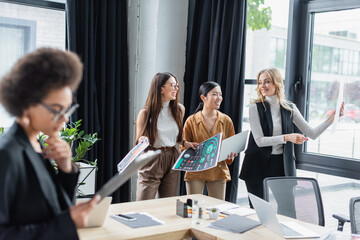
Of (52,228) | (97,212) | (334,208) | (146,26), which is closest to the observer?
(52,228)

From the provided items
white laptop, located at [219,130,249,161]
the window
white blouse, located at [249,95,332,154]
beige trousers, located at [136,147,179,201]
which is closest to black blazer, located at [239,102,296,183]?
white blouse, located at [249,95,332,154]

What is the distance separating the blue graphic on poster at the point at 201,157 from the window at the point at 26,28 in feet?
5.80

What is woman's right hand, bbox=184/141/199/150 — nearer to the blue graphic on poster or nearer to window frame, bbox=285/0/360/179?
the blue graphic on poster

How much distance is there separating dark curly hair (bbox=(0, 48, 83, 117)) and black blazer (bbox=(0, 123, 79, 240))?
10 cm

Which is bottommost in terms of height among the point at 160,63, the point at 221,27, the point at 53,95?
the point at 53,95

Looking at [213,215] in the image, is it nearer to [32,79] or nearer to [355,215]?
[355,215]

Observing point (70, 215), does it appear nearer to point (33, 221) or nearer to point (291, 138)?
point (33, 221)

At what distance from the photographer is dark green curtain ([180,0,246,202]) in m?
4.20

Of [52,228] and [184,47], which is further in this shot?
[184,47]

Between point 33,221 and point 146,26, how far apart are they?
367cm

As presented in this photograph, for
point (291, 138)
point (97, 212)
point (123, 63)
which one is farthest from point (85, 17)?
point (97, 212)

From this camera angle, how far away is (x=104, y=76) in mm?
4574

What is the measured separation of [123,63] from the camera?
4730mm

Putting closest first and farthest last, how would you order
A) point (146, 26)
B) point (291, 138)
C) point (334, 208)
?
1. point (291, 138)
2. point (334, 208)
3. point (146, 26)
